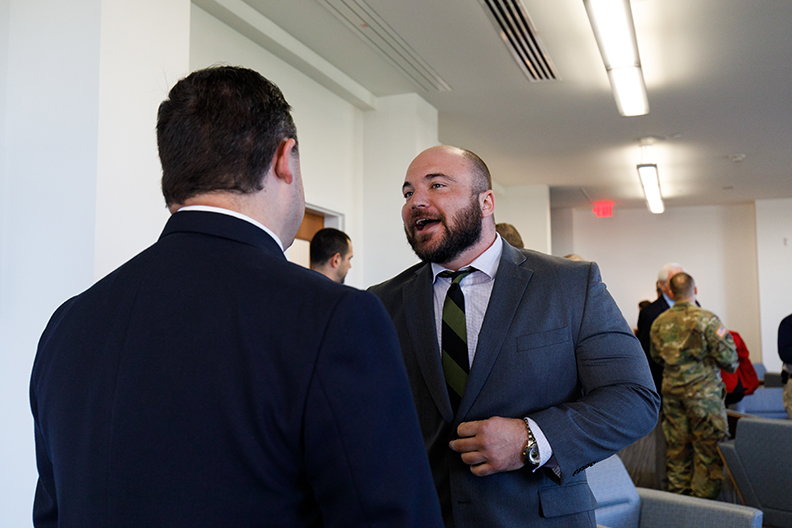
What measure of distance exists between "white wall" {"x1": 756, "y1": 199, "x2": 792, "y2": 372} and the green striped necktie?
32.3 ft

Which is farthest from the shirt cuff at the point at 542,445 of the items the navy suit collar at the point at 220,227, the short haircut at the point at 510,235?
the short haircut at the point at 510,235

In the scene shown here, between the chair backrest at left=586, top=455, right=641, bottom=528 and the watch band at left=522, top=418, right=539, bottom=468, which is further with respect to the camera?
the chair backrest at left=586, top=455, right=641, bottom=528

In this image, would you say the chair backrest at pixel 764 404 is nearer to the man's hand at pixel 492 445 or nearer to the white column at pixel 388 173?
the white column at pixel 388 173

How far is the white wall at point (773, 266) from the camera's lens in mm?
9484

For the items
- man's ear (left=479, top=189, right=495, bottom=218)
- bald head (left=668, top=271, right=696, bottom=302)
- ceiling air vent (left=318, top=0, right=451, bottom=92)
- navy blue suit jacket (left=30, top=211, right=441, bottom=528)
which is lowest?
navy blue suit jacket (left=30, top=211, right=441, bottom=528)

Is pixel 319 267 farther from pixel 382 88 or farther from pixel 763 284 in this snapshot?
pixel 763 284

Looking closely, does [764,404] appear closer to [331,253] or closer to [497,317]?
[331,253]

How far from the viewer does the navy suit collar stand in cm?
75

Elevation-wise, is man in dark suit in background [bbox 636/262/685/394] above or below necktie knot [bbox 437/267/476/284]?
below

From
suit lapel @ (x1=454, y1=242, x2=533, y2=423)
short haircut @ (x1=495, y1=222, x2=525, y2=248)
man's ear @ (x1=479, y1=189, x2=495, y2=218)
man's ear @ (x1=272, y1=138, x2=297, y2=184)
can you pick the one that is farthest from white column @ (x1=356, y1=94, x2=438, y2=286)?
man's ear @ (x1=272, y1=138, x2=297, y2=184)

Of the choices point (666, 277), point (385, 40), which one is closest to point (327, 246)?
point (385, 40)

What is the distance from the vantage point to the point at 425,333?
54.6 inches

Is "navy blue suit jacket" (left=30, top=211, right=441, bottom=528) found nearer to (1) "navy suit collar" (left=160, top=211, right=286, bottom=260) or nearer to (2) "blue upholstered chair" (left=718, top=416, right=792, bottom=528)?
(1) "navy suit collar" (left=160, top=211, right=286, bottom=260)

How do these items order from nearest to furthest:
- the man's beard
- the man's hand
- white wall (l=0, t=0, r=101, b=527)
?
the man's hand, the man's beard, white wall (l=0, t=0, r=101, b=527)
